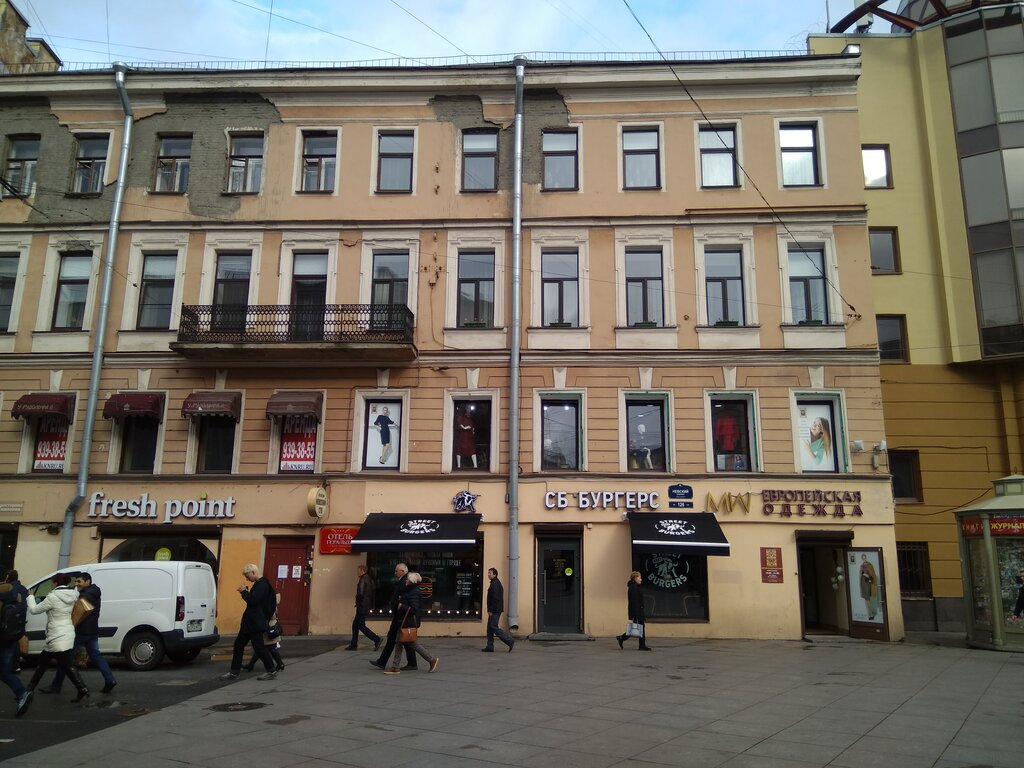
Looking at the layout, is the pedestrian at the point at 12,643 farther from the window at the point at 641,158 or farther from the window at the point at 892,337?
the window at the point at 892,337

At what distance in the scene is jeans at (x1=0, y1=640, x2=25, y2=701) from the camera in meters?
9.78

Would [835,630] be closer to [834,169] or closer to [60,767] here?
[834,169]

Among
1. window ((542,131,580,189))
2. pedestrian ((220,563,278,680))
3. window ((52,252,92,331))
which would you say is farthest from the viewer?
window ((52,252,92,331))

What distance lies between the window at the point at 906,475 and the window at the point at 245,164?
21.1 meters

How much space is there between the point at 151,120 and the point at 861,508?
22.9m

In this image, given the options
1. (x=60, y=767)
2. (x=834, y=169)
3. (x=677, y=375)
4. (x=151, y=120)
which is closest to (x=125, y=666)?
(x=60, y=767)

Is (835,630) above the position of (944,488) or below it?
below

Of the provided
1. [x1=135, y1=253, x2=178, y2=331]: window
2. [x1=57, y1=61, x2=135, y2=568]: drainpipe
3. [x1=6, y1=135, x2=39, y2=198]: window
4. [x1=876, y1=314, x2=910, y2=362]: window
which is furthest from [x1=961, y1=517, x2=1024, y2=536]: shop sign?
[x1=6, y1=135, x2=39, y2=198]: window

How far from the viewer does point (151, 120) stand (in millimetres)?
22469

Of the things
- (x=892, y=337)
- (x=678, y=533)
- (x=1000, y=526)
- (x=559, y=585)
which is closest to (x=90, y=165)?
(x=559, y=585)

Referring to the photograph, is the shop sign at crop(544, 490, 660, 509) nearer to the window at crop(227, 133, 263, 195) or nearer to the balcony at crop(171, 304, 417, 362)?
the balcony at crop(171, 304, 417, 362)

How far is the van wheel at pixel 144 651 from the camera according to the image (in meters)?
13.8

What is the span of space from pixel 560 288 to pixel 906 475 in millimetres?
12493

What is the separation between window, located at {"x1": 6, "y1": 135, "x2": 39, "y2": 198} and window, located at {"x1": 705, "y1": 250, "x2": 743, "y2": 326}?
20195 mm
